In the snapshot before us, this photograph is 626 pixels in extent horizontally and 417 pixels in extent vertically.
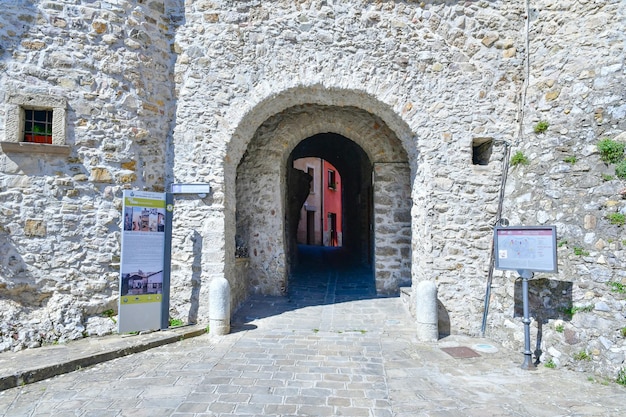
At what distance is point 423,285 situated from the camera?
5.27 metres

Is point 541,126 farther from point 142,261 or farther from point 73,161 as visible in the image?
point 73,161

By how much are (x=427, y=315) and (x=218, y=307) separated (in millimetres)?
2857

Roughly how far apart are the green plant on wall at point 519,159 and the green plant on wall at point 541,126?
1.17 ft

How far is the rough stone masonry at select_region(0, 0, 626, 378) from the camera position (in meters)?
4.93

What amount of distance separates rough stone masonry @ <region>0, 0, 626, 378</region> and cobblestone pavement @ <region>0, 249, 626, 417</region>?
93 centimetres

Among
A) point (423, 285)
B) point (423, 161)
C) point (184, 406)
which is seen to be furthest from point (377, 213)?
point (184, 406)

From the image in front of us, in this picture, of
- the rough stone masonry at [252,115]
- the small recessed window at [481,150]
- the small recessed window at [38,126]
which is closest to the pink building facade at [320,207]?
the rough stone masonry at [252,115]

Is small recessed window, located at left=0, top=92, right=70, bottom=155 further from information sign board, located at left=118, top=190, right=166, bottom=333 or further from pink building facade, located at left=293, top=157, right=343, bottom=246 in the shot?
pink building facade, located at left=293, top=157, right=343, bottom=246

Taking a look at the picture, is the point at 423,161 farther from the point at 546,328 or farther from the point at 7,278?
the point at 7,278

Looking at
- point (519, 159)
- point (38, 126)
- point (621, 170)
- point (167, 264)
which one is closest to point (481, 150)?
point (519, 159)

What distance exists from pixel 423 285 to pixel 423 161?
1844 mm

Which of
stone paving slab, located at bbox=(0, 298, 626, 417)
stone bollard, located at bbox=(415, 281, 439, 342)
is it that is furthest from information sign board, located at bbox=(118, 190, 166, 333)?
stone bollard, located at bbox=(415, 281, 439, 342)

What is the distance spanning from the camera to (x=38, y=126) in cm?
519

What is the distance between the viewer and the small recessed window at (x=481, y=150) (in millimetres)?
5715
